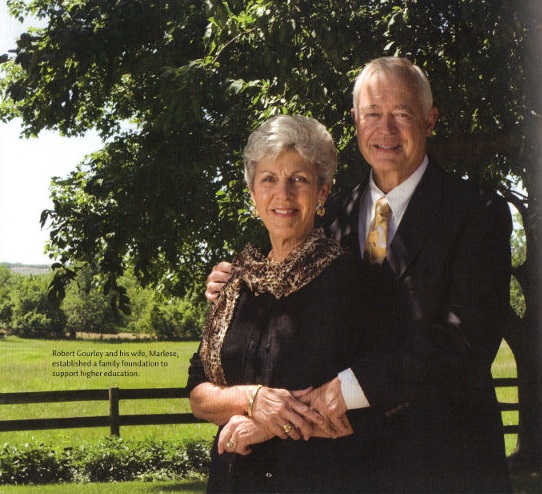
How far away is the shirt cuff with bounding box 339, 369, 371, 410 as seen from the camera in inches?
87.7

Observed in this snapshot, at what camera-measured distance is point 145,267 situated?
8.38 m

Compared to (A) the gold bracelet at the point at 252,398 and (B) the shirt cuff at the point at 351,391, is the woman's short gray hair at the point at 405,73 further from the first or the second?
(A) the gold bracelet at the point at 252,398

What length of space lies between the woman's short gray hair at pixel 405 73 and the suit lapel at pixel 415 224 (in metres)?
0.28

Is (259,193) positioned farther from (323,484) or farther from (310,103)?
(310,103)

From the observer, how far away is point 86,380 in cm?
1098

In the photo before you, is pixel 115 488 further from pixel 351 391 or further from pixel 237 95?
pixel 351 391

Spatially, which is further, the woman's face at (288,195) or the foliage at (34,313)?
the foliage at (34,313)

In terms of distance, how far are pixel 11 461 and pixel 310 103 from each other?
18.3ft

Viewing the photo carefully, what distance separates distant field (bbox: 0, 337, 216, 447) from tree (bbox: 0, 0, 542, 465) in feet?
2.62

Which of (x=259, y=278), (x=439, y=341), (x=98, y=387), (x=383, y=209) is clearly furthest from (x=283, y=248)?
(x=98, y=387)

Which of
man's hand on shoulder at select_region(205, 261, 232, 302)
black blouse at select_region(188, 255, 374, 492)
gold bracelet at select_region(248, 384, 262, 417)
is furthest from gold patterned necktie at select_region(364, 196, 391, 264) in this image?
gold bracelet at select_region(248, 384, 262, 417)

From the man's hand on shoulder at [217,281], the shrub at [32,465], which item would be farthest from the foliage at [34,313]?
the man's hand on shoulder at [217,281]

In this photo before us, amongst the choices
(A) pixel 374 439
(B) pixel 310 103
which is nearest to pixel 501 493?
(A) pixel 374 439

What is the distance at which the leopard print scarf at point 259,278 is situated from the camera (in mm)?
2334
